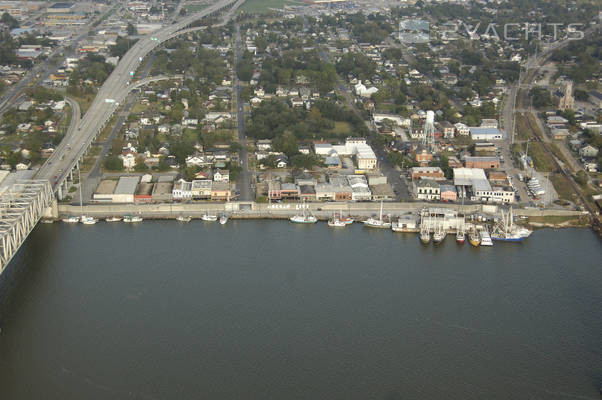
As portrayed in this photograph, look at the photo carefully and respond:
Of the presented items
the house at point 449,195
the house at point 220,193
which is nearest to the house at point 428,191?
the house at point 449,195

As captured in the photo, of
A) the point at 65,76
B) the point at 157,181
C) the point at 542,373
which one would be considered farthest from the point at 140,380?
the point at 65,76

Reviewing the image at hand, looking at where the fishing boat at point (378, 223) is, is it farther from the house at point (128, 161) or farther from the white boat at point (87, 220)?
the house at point (128, 161)

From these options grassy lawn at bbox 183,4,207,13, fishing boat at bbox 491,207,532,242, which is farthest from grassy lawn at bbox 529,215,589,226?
grassy lawn at bbox 183,4,207,13

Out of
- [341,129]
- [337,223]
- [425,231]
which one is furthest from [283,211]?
[341,129]

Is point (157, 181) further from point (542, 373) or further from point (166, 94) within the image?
point (542, 373)

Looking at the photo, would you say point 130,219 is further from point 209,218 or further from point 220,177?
point 220,177

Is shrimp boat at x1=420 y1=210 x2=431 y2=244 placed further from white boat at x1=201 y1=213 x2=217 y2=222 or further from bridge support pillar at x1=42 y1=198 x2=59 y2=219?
bridge support pillar at x1=42 y1=198 x2=59 y2=219

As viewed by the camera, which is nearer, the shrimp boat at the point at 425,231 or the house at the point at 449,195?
the shrimp boat at the point at 425,231
